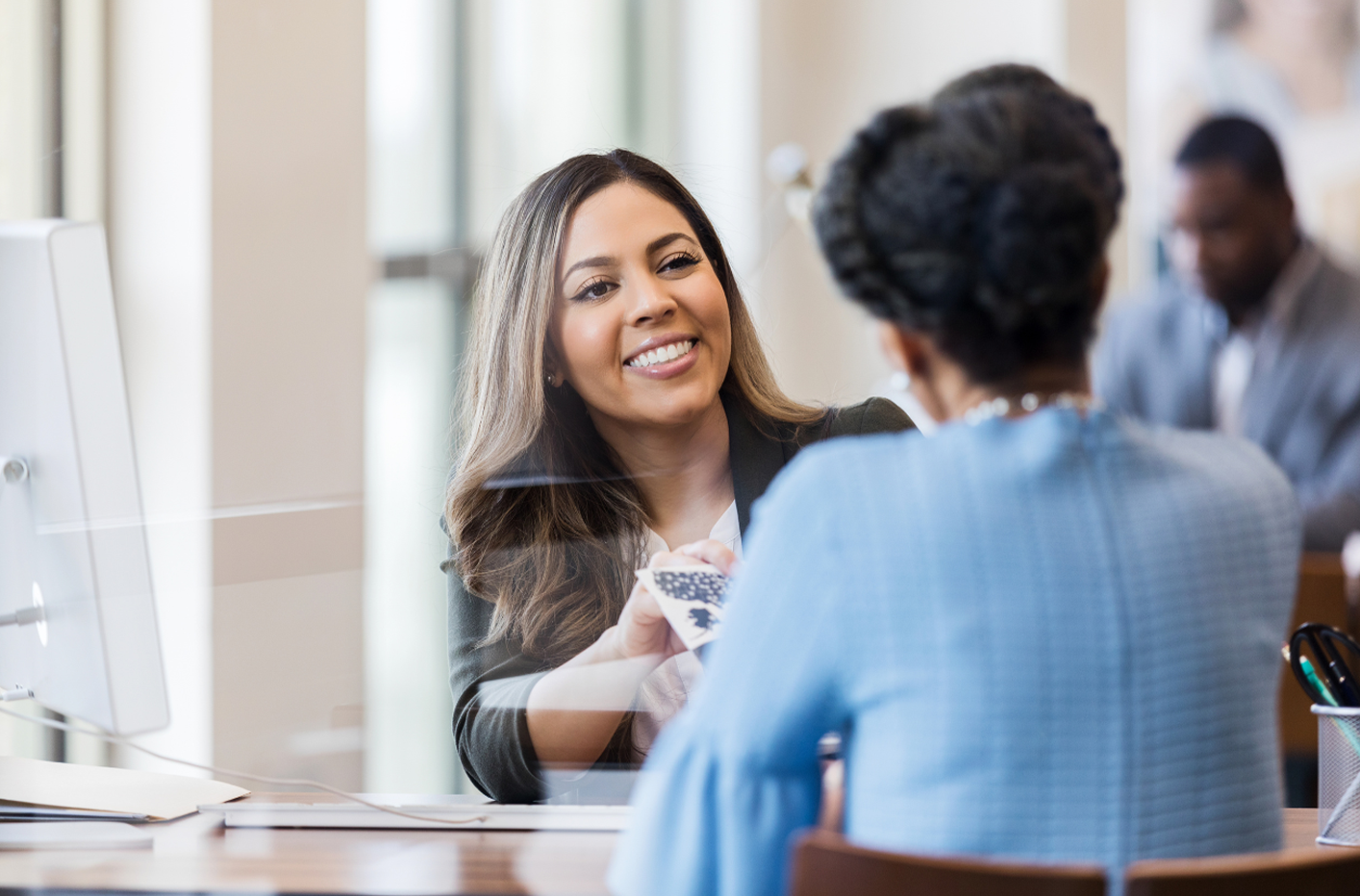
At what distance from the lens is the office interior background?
1596 millimetres

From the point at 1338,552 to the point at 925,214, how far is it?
161cm

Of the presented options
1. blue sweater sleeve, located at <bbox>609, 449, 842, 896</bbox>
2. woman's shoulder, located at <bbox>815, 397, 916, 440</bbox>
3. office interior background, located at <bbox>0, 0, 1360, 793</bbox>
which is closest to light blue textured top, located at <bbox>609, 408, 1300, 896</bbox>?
blue sweater sleeve, located at <bbox>609, 449, 842, 896</bbox>

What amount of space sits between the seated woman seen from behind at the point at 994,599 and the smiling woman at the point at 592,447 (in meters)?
0.42

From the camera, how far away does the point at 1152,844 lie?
66 centimetres

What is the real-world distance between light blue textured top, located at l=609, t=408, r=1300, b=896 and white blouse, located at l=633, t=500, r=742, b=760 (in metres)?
0.37

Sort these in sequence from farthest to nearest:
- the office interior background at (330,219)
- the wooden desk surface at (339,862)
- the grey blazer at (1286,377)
Result: 1. the grey blazer at (1286,377)
2. the office interior background at (330,219)
3. the wooden desk surface at (339,862)

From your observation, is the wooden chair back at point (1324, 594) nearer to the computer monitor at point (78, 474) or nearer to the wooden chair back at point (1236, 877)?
the wooden chair back at point (1236, 877)

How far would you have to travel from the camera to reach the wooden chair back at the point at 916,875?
23.5 inches

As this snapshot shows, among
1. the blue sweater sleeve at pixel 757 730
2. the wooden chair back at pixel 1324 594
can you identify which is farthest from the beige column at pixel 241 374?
the wooden chair back at pixel 1324 594

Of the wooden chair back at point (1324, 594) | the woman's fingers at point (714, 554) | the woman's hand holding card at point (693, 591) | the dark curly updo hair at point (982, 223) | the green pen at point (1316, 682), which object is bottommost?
the wooden chair back at point (1324, 594)

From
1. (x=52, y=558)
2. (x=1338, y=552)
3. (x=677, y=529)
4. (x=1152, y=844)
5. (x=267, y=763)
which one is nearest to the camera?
(x=1152, y=844)

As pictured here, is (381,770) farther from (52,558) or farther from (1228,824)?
(1228,824)

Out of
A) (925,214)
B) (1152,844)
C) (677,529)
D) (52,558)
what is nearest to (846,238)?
(925,214)

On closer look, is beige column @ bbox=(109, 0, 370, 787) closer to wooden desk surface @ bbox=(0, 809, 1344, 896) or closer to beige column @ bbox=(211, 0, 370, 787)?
beige column @ bbox=(211, 0, 370, 787)
